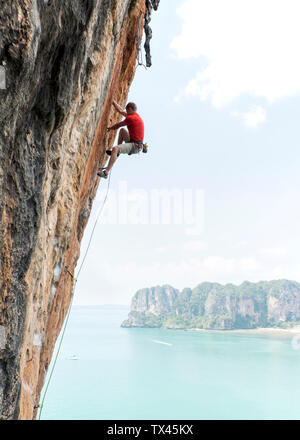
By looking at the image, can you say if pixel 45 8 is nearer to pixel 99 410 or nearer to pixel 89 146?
pixel 89 146

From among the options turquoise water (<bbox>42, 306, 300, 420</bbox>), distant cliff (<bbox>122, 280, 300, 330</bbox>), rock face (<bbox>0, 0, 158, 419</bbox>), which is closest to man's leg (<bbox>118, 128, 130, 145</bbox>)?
rock face (<bbox>0, 0, 158, 419</bbox>)

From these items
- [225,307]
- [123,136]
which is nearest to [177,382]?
[123,136]

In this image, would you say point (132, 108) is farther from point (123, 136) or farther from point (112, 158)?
point (112, 158)

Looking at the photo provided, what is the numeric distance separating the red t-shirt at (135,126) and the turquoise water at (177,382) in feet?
155

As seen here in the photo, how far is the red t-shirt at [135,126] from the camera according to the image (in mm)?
6059

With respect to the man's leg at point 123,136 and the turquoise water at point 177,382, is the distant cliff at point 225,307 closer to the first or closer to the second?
the turquoise water at point 177,382

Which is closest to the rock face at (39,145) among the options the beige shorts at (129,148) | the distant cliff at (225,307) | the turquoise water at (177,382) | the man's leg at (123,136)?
the beige shorts at (129,148)

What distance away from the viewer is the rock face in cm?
262

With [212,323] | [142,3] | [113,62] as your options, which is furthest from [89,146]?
[212,323]

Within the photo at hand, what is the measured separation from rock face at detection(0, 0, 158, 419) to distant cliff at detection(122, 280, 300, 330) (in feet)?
460

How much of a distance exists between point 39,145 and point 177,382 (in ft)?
220

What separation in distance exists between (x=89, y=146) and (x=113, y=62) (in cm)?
133

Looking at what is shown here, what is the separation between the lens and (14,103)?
8.70 ft

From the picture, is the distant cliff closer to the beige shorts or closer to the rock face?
the beige shorts
